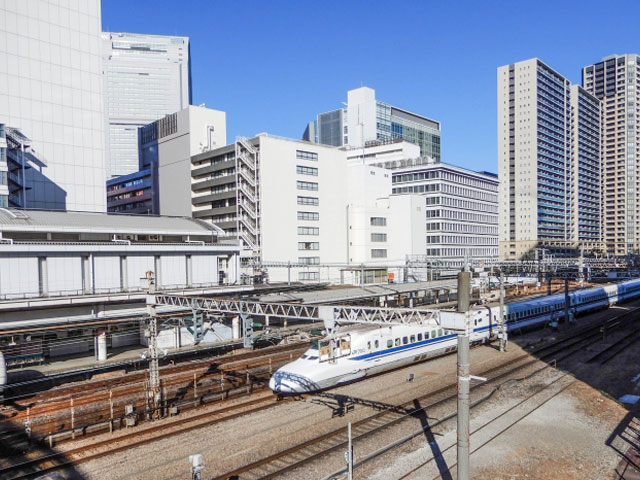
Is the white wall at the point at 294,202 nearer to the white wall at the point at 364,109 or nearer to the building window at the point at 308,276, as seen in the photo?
the building window at the point at 308,276

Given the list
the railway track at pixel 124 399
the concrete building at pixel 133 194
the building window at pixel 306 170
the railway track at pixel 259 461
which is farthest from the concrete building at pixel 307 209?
the railway track at pixel 259 461

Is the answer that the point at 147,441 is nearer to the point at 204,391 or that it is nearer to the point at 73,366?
the point at 204,391

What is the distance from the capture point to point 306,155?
76.1 m

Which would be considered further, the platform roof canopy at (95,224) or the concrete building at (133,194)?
the concrete building at (133,194)

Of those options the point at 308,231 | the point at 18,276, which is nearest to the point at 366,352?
the point at 18,276

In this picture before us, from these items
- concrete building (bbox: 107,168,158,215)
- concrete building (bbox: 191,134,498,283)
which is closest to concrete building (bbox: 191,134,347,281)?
concrete building (bbox: 191,134,498,283)

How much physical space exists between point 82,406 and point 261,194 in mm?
46421

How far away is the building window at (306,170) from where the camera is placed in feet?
247

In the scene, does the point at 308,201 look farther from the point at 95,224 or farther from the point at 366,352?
the point at 366,352

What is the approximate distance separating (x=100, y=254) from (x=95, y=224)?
15.3 ft

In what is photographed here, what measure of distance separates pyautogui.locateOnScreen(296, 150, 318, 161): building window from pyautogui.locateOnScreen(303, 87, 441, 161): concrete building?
8241 centimetres

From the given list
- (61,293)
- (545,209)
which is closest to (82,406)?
(61,293)

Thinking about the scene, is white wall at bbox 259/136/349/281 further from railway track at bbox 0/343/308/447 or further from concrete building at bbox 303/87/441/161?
concrete building at bbox 303/87/441/161

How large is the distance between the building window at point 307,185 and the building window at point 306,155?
3881 millimetres
